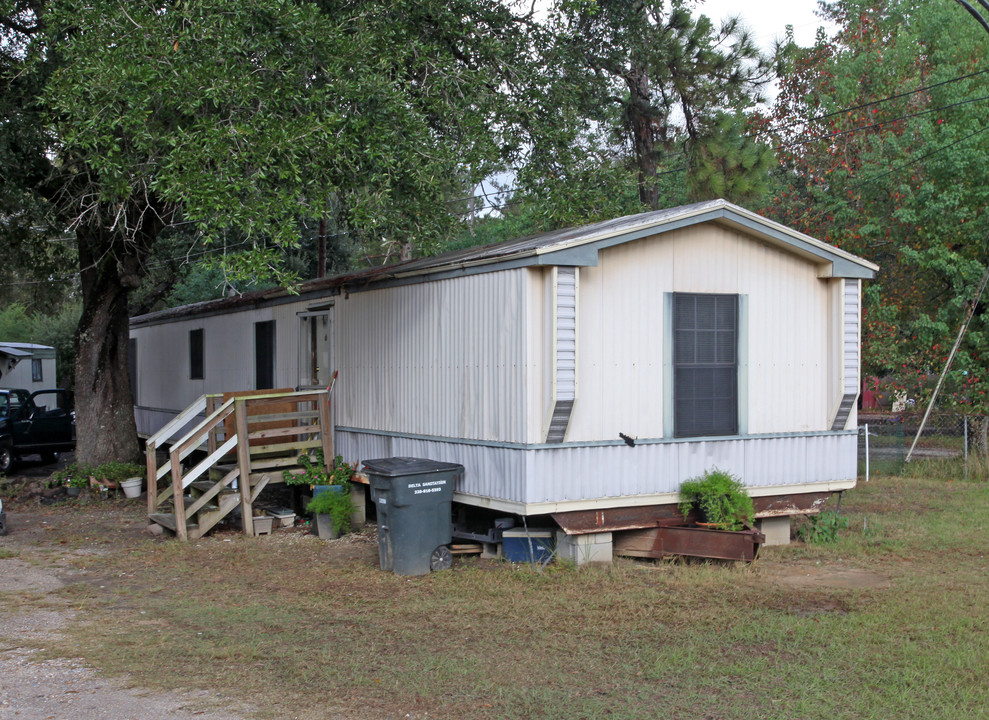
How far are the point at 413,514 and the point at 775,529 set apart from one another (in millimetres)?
3934

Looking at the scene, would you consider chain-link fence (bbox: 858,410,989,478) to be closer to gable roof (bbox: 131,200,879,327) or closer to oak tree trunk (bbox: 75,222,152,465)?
gable roof (bbox: 131,200,879,327)

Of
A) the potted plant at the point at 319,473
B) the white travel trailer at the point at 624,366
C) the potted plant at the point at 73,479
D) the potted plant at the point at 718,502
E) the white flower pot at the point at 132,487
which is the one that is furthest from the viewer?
the potted plant at the point at 73,479

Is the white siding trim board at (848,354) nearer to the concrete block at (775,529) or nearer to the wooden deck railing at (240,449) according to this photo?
the concrete block at (775,529)

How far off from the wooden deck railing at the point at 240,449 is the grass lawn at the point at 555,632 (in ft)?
2.22

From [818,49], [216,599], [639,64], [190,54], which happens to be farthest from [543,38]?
[818,49]

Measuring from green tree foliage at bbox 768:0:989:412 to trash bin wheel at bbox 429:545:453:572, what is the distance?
11357 millimetres

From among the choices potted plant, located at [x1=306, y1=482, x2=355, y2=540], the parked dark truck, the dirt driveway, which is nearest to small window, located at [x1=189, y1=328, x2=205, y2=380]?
the parked dark truck

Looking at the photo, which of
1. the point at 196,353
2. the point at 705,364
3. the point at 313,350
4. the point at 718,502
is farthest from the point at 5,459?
the point at 718,502

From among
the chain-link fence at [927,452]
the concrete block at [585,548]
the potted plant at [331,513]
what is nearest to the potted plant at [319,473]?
the potted plant at [331,513]

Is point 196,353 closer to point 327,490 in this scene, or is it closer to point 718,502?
point 327,490

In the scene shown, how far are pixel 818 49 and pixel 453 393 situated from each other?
23765mm

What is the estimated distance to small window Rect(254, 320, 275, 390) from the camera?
1387 cm

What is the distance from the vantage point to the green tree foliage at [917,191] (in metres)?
16.7

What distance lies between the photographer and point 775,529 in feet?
33.2
